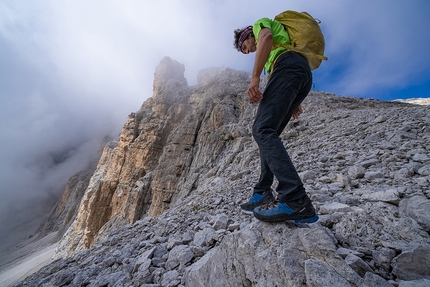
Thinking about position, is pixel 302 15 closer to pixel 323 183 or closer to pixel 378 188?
pixel 378 188

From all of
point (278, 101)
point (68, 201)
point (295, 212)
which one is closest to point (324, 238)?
point (295, 212)

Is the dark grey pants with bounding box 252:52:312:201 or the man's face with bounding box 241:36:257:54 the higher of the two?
the man's face with bounding box 241:36:257:54

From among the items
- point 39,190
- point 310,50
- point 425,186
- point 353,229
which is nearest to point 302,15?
point 310,50

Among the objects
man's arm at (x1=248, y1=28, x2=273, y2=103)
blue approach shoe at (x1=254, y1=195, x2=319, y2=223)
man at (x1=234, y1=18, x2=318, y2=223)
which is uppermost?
man's arm at (x1=248, y1=28, x2=273, y2=103)

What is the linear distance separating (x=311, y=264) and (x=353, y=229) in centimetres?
98

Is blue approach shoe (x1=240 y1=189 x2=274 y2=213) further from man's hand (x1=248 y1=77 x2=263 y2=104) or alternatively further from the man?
man's hand (x1=248 y1=77 x2=263 y2=104)

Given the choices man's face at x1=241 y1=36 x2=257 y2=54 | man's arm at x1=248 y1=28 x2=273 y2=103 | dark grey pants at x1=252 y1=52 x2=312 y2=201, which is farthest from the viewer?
man's face at x1=241 y1=36 x2=257 y2=54

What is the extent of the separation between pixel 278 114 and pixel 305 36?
1087 millimetres

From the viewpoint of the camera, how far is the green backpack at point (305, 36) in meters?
2.36

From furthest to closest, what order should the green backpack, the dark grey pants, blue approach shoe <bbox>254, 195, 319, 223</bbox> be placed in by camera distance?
the green backpack
the dark grey pants
blue approach shoe <bbox>254, 195, 319, 223</bbox>

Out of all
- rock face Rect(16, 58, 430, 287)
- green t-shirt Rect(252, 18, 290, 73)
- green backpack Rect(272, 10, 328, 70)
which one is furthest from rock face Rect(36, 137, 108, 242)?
green backpack Rect(272, 10, 328, 70)

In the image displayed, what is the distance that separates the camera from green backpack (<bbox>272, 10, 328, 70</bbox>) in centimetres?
236

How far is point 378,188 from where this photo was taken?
307cm

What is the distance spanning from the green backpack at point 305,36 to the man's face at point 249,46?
1.36 feet
